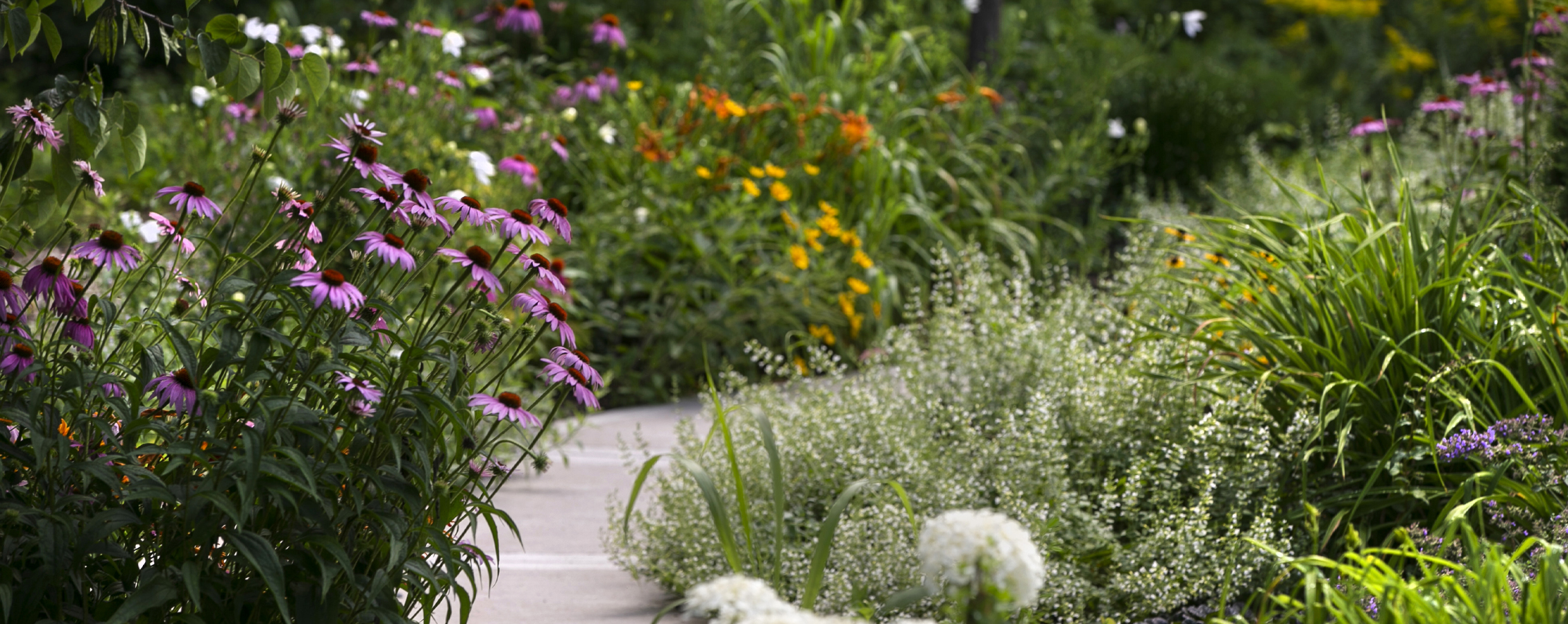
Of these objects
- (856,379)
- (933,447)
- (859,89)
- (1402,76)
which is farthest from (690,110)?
(1402,76)

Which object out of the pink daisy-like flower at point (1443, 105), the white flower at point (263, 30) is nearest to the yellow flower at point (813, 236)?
the white flower at point (263, 30)

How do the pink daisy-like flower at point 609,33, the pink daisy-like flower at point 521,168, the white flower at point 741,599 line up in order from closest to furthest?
1. the white flower at point 741,599
2. the pink daisy-like flower at point 521,168
3. the pink daisy-like flower at point 609,33

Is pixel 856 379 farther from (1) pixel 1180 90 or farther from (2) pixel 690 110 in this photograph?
(1) pixel 1180 90

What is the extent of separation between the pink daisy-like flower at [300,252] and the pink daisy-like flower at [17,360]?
1.19 ft

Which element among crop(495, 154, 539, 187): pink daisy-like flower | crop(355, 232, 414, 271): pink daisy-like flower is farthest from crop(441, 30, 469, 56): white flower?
crop(355, 232, 414, 271): pink daisy-like flower

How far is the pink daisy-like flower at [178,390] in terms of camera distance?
1624mm

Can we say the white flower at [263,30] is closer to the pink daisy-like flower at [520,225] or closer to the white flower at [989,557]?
the pink daisy-like flower at [520,225]

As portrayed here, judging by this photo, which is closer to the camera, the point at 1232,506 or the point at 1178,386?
the point at 1232,506

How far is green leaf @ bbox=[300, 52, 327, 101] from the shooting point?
5.85 feet

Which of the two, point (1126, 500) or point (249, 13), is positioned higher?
point (249, 13)

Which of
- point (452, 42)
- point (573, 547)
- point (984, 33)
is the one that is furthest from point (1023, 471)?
point (984, 33)

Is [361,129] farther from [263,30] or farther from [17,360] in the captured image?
[263,30]

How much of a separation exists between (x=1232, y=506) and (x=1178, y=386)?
438 mm

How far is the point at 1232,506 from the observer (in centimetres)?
254
